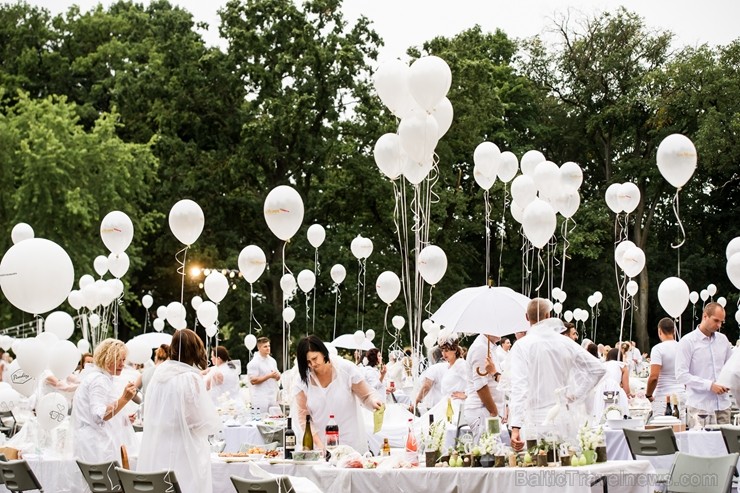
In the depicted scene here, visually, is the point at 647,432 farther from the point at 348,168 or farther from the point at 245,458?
the point at 348,168

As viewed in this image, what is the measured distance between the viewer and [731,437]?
27.2 ft

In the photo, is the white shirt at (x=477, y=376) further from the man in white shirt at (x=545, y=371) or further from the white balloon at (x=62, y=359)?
the white balloon at (x=62, y=359)

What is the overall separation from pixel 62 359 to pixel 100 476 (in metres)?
2.99

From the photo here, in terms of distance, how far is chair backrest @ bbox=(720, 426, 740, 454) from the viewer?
Result: 27.2 ft

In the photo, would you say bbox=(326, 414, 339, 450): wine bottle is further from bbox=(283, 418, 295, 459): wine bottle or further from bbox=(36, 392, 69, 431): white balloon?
bbox=(36, 392, 69, 431): white balloon

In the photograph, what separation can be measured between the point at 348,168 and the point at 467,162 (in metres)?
3.87

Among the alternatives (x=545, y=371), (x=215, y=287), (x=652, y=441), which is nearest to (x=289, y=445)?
(x=545, y=371)

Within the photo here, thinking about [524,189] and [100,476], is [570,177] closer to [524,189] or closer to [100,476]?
[524,189]

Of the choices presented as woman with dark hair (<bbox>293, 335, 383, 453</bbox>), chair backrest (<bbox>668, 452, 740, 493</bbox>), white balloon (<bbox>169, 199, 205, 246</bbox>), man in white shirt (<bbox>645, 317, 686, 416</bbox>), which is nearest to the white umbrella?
white balloon (<bbox>169, 199, 205, 246</bbox>)

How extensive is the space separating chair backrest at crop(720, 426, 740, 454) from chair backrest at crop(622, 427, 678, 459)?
0.39m

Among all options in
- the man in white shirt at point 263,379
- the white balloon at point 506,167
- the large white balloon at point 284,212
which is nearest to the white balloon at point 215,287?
the man in white shirt at point 263,379

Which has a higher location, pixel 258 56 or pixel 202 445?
pixel 258 56

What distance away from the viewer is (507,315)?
10984mm

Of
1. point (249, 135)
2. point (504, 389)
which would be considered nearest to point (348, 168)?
point (249, 135)
